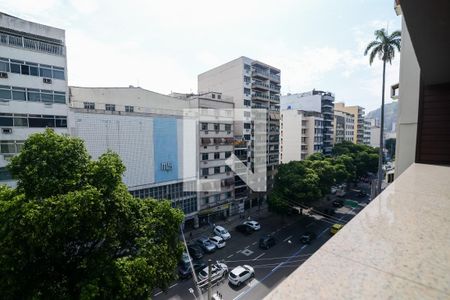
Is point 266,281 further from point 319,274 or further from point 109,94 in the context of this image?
point 109,94

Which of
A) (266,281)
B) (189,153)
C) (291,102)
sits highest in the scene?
(291,102)

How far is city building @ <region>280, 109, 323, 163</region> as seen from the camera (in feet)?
136

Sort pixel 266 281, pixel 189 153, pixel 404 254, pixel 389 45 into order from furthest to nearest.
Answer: pixel 189 153
pixel 389 45
pixel 266 281
pixel 404 254

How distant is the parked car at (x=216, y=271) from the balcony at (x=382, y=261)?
1594 cm

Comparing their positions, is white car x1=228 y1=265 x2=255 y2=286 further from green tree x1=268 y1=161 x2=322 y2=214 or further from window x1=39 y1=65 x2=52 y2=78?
window x1=39 y1=65 x2=52 y2=78

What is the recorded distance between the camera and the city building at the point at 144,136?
18.0m

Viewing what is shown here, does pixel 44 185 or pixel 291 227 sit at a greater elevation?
pixel 44 185

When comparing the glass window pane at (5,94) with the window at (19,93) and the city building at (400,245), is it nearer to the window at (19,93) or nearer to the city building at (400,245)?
the window at (19,93)

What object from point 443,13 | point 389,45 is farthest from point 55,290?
point 389,45

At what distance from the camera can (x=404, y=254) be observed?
145 centimetres

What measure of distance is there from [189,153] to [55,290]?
682 inches

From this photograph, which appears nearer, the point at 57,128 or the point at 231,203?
the point at 57,128

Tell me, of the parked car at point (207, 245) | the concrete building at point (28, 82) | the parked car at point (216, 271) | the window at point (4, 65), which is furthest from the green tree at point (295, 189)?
the window at point (4, 65)

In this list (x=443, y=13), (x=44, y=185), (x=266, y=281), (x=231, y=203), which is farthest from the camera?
(x=231, y=203)
